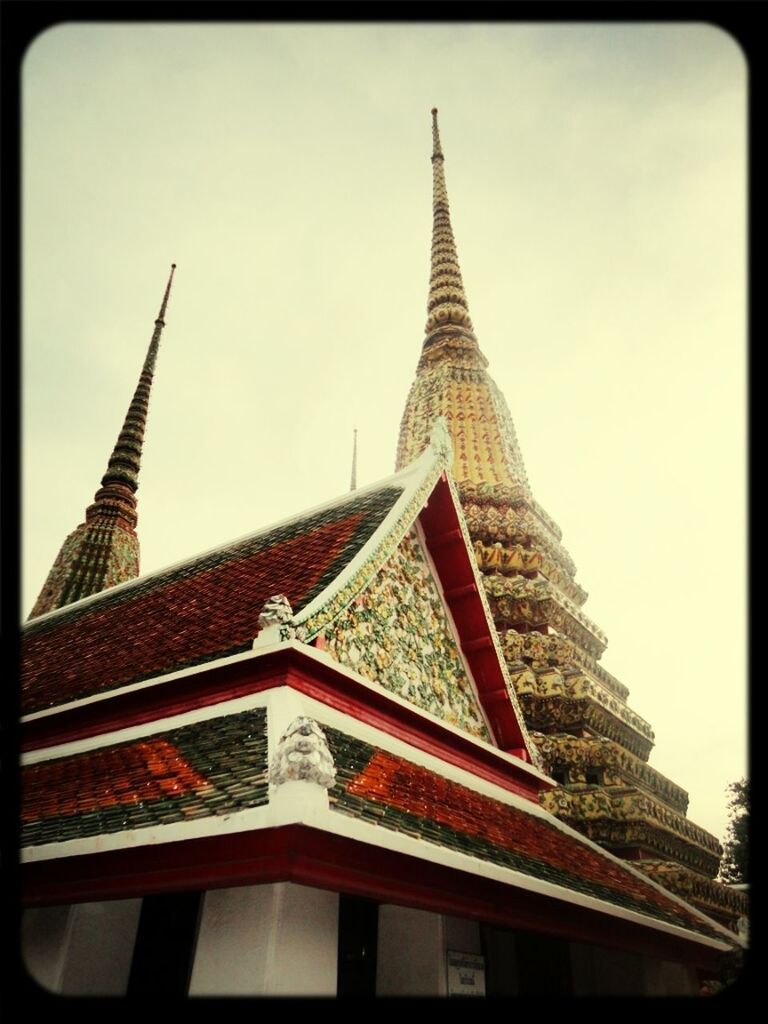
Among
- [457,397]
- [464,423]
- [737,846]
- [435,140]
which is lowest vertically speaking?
[737,846]

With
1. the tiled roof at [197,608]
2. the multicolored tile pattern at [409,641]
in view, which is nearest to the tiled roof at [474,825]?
the multicolored tile pattern at [409,641]

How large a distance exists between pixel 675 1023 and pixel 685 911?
381cm

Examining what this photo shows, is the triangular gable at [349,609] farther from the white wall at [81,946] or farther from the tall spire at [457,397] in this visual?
the tall spire at [457,397]

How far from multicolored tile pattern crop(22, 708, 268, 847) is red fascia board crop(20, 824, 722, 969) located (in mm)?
126

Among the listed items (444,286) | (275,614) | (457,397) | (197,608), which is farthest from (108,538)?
(275,614)

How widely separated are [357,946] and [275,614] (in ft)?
6.05

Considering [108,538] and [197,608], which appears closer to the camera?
[197,608]

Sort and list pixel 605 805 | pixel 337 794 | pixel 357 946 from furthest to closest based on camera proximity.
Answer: pixel 605 805 < pixel 357 946 < pixel 337 794

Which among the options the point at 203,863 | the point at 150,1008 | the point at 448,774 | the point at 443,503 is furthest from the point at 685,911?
the point at 150,1008

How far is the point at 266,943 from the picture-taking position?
9.86ft

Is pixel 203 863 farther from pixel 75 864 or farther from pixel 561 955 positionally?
pixel 561 955

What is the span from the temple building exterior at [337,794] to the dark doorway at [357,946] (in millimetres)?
12

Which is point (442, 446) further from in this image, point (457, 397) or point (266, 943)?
point (457, 397)

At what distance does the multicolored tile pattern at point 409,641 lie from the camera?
4.68 m
